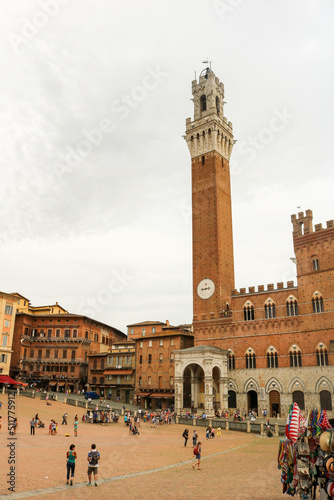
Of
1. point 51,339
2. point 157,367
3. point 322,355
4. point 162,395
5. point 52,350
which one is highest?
point 51,339

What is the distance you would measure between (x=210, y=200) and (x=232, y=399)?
26218 mm

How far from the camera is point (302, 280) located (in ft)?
153

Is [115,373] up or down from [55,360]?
down

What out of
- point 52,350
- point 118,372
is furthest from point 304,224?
point 52,350

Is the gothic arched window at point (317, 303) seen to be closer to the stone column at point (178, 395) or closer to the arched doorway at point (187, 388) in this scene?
the arched doorway at point (187, 388)

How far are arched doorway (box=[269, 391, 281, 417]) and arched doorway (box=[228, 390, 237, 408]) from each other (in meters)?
4.35

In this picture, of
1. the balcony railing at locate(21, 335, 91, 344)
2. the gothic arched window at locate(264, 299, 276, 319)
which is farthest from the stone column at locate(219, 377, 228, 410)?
the balcony railing at locate(21, 335, 91, 344)

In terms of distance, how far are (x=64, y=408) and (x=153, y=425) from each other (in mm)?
11676

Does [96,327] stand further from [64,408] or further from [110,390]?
[64,408]

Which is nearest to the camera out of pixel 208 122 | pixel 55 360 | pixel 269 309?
pixel 269 309

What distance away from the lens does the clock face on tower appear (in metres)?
54.5

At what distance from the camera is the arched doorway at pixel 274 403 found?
45594 millimetres

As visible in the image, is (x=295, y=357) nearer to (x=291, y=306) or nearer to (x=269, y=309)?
(x=291, y=306)

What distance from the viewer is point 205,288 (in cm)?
5531
